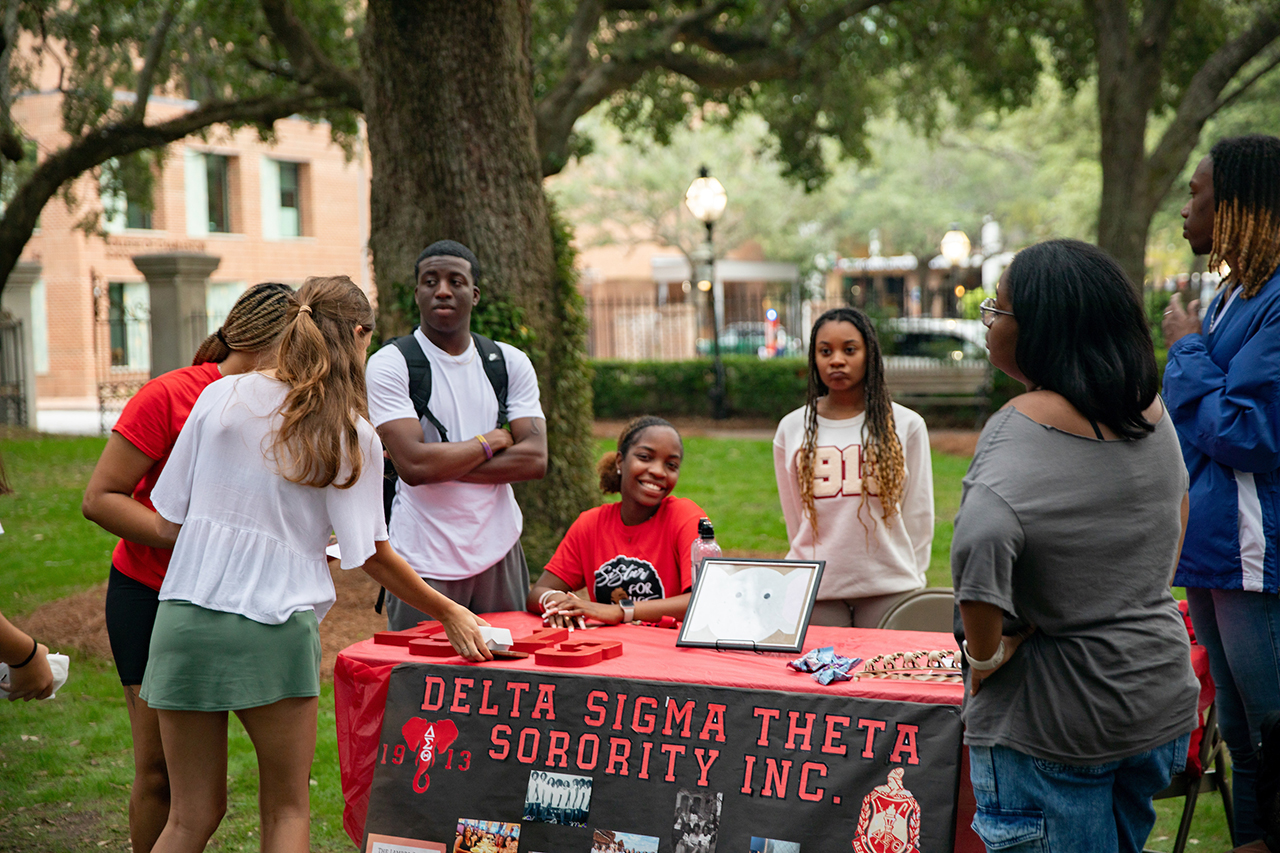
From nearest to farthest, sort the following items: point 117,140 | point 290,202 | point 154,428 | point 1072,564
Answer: point 1072,564
point 154,428
point 117,140
point 290,202

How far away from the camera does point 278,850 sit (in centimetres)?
Answer: 292

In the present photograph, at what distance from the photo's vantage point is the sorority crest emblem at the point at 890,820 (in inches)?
111

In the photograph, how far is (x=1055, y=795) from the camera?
2234mm

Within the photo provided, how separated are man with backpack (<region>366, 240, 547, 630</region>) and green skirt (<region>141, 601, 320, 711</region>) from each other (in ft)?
4.17

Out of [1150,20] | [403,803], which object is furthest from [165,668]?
[1150,20]

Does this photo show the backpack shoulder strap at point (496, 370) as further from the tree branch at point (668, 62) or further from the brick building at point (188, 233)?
the brick building at point (188, 233)

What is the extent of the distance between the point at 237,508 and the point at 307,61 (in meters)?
9.67

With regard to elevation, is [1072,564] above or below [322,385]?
below

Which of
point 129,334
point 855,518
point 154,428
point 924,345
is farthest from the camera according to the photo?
point 129,334

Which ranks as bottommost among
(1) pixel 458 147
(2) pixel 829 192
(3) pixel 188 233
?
(1) pixel 458 147

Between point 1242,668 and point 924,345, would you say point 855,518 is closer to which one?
point 1242,668

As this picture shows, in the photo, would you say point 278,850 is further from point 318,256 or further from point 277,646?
point 318,256

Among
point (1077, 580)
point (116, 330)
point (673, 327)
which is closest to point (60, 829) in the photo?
point (1077, 580)

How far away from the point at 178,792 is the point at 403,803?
696 mm
